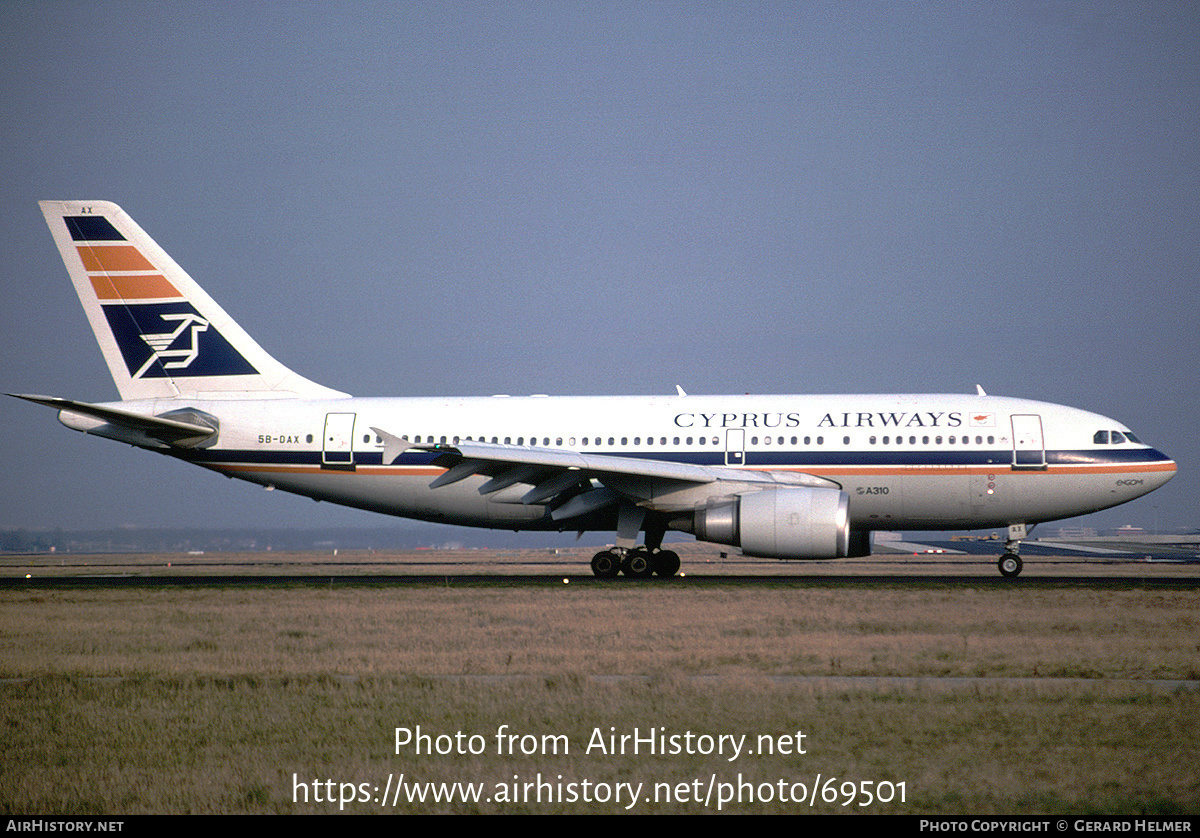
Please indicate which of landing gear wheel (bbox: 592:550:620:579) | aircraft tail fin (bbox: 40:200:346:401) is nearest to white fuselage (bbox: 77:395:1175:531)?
aircraft tail fin (bbox: 40:200:346:401)

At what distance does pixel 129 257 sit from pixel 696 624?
19.5 m

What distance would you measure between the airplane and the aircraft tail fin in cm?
4

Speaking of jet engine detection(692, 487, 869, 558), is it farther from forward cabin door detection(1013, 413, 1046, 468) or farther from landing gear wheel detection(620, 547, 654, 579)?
forward cabin door detection(1013, 413, 1046, 468)

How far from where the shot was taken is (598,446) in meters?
26.8

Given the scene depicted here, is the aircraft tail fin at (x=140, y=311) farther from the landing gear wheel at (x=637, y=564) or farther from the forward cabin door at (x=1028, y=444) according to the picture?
the forward cabin door at (x=1028, y=444)

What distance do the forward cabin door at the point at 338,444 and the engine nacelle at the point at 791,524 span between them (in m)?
9.35

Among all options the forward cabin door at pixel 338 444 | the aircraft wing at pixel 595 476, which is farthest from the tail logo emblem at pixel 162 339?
the aircraft wing at pixel 595 476

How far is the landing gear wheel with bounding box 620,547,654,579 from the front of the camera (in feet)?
86.2

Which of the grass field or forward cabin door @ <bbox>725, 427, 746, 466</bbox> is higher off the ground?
forward cabin door @ <bbox>725, 427, 746, 466</bbox>

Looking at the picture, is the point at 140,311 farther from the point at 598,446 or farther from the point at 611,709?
the point at 611,709

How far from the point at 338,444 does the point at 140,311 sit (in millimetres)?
6319

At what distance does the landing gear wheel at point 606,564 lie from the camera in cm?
2620

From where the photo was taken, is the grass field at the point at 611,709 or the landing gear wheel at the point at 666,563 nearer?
the grass field at the point at 611,709
